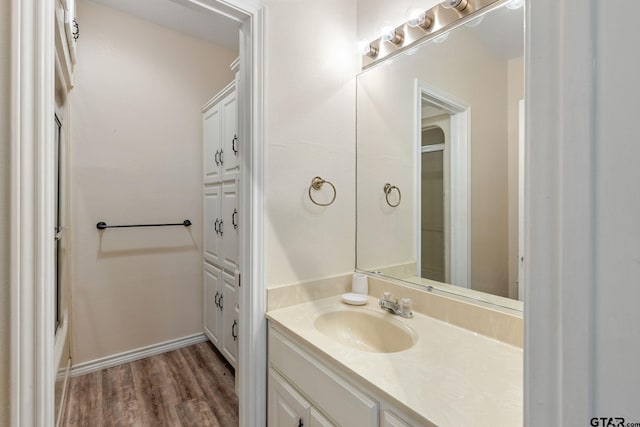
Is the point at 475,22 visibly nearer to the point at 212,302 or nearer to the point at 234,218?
the point at 234,218

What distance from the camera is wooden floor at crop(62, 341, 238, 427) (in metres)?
1.75

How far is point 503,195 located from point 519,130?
0.76 ft

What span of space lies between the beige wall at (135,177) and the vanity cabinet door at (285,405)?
5.45ft

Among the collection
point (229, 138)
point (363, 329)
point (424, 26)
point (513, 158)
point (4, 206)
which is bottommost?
point (363, 329)

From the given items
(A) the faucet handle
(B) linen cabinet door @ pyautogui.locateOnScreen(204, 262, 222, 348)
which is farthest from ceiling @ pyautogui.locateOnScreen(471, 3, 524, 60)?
(B) linen cabinet door @ pyautogui.locateOnScreen(204, 262, 222, 348)

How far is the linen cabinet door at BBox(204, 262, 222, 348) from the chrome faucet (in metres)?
1.47

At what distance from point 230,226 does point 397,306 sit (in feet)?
4.47

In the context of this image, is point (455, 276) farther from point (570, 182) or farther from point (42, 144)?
point (42, 144)

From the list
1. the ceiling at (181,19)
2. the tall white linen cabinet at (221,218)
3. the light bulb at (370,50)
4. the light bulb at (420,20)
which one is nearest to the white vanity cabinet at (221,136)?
the tall white linen cabinet at (221,218)

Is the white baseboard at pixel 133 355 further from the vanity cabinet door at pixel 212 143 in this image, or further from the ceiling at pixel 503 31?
the ceiling at pixel 503 31

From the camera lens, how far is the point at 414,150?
1.47m

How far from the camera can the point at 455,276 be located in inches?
50.8

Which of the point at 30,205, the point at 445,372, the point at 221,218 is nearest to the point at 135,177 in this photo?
the point at 221,218

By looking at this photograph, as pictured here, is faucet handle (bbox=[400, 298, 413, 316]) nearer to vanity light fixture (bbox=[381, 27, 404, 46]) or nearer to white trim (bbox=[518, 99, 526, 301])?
white trim (bbox=[518, 99, 526, 301])
